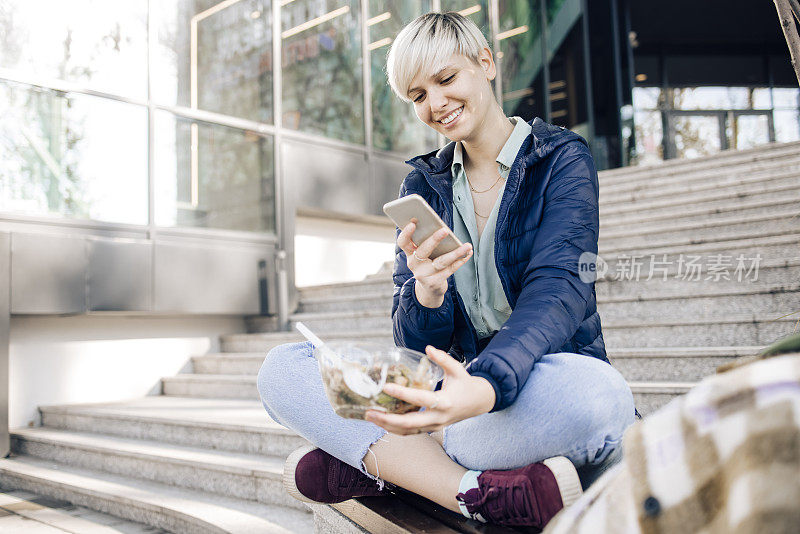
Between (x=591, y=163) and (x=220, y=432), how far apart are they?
7.45 ft

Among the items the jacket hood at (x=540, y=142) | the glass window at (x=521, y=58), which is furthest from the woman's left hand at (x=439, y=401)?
the glass window at (x=521, y=58)

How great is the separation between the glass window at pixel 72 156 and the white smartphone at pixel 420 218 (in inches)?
142

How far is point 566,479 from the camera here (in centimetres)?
124

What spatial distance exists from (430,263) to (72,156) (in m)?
3.83

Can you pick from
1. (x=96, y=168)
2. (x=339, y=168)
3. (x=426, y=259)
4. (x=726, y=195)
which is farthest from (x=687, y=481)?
(x=339, y=168)

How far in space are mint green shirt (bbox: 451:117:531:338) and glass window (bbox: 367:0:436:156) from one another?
4.89 m

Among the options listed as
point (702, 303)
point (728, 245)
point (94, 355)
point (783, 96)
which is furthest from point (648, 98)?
point (94, 355)

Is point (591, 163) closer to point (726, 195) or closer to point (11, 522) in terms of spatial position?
point (11, 522)

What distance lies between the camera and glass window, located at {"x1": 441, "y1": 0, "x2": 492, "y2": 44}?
26.3 ft

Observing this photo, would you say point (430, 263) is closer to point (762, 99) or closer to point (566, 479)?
point (566, 479)

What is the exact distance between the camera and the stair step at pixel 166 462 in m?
2.70

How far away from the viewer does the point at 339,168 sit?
20.1ft

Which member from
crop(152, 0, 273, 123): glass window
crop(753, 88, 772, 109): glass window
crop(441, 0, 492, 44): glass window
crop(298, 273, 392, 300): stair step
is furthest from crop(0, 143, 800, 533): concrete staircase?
crop(753, 88, 772, 109): glass window

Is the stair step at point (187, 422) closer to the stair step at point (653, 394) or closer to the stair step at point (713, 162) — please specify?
the stair step at point (653, 394)
